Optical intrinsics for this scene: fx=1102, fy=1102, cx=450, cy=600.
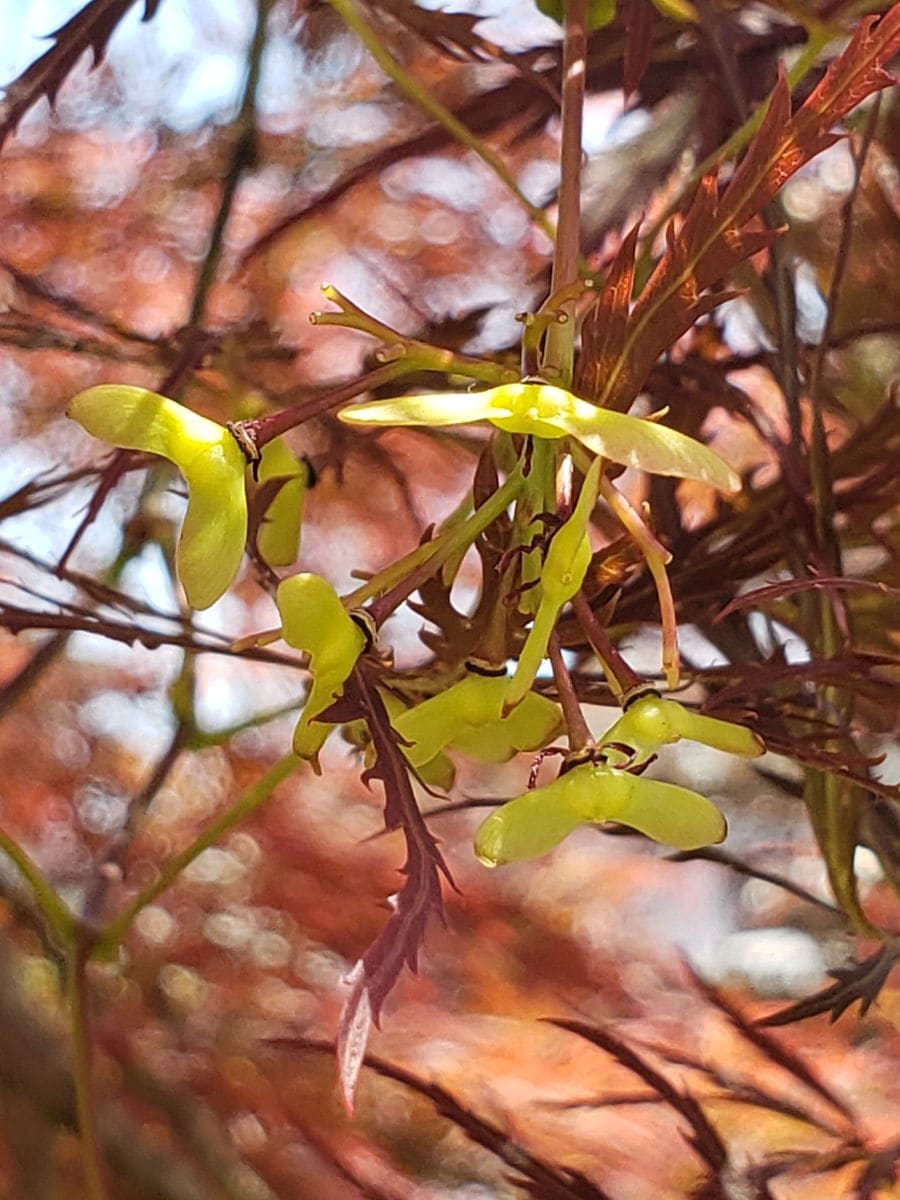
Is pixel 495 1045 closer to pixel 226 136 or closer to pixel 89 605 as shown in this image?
pixel 89 605

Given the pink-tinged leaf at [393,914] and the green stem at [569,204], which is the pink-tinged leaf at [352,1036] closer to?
the pink-tinged leaf at [393,914]

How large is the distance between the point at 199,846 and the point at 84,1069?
0.14 metres

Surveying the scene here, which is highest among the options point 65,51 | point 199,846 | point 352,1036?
point 65,51

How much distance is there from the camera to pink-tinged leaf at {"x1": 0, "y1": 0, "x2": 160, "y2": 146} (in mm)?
373

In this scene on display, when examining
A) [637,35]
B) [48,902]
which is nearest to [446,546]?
[637,35]

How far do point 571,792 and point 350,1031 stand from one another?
0.06m

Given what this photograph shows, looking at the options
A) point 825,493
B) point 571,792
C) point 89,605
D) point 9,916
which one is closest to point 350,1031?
point 571,792

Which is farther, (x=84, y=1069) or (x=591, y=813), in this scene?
(x=84, y=1069)

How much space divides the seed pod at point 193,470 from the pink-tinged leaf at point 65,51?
0.23 m

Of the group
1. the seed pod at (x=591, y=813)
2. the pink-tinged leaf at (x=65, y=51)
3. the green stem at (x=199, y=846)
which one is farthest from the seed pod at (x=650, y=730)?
the pink-tinged leaf at (x=65, y=51)

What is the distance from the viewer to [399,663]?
588 mm

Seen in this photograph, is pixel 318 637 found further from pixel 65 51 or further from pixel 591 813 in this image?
pixel 65 51

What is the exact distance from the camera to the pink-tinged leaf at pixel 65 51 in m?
0.37

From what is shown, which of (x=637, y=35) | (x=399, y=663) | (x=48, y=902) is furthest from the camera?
(x=399, y=663)
